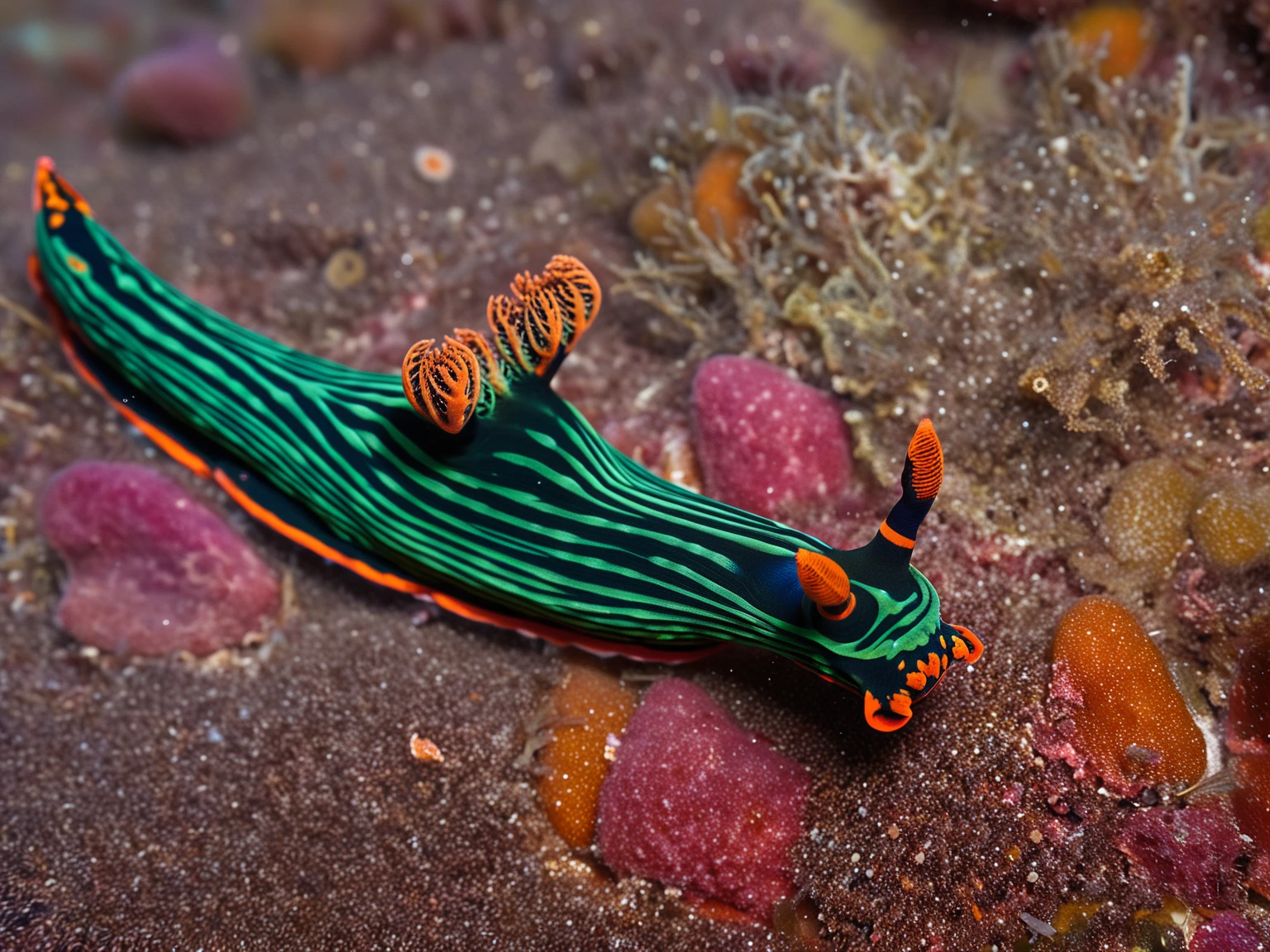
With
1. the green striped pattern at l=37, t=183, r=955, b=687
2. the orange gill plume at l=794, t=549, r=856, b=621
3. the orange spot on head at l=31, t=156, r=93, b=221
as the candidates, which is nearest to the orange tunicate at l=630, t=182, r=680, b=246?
the green striped pattern at l=37, t=183, r=955, b=687

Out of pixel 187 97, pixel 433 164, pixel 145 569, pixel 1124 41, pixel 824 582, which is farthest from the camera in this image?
pixel 187 97

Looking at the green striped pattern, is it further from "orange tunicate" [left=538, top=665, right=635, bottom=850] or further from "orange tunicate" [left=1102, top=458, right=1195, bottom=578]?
"orange tunicate" [left=1102, top=458, right=1195, bottom=578]

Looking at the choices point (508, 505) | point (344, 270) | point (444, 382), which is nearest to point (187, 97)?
point (344, 270)

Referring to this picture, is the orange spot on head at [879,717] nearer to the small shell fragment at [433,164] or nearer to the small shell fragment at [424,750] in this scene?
the small shell fragment at [424,750]

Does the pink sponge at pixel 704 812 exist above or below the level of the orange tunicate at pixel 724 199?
below

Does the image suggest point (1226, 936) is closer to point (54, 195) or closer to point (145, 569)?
point (145, 569)

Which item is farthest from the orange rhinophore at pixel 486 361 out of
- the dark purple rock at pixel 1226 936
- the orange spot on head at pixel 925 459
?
the dark purple rock at pixel 1226 936
